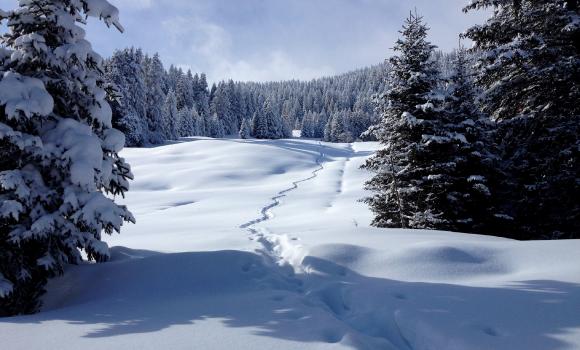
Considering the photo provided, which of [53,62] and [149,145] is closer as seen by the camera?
[53,62]

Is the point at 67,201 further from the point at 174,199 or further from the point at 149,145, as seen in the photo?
the point at 149,145

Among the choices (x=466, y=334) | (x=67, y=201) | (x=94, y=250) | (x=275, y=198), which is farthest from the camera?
(x=275, y=198)

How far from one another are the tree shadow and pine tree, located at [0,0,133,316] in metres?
0.68

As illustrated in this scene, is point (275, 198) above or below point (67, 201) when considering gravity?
below

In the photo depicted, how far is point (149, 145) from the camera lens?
55.8m

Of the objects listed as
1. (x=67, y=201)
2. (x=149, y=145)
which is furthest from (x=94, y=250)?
(x=149, y=145)

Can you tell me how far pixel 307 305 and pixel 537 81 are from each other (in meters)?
7.59

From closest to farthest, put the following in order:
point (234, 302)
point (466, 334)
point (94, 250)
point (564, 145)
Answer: point (466, 334)
point (234, 302)
point (94, 250)
point (564, 145)

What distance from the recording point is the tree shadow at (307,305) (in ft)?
12.6

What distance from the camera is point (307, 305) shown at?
4.87m

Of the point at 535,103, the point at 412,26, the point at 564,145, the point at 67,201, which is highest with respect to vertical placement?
the point at 412,26

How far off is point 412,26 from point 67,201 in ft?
36.8

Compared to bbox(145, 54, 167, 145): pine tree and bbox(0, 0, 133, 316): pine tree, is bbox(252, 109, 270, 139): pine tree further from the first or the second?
bbox(0, 0, 133, 316): pine tree

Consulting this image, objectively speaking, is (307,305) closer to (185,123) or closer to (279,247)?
(279,247)
